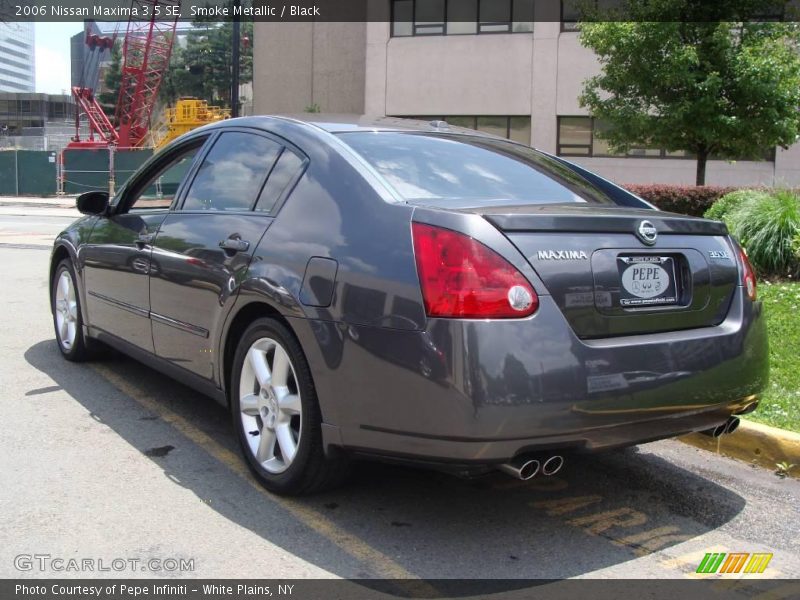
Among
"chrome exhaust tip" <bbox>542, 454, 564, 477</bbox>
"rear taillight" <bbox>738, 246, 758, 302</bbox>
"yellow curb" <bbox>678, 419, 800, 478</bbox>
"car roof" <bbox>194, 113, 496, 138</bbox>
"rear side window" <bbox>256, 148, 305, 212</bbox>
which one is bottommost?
"yellow curb" <bbox>678, 419, 800, 478</bbox>

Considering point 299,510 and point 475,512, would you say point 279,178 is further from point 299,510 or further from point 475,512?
point 475,512

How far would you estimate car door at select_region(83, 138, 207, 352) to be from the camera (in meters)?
5.03

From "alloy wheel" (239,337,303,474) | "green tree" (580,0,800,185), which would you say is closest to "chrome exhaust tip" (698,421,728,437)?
"alloy wheel" (239,337,303,474)

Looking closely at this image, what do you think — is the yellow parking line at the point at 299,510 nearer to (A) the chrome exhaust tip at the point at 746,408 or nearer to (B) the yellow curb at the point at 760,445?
(A) the chrome exhaust tip at the point at 746,408

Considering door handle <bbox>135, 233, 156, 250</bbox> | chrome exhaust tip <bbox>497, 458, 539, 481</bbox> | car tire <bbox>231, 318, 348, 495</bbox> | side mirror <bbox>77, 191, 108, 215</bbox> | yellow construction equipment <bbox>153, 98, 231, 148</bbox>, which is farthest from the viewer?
yellow construction equipment <bbox>153, 98, 231, 148</bbox>

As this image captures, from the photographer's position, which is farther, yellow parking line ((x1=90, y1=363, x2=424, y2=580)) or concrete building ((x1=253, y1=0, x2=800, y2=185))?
concrete building ((x1=253, y1=0, x2=800, y2=185))

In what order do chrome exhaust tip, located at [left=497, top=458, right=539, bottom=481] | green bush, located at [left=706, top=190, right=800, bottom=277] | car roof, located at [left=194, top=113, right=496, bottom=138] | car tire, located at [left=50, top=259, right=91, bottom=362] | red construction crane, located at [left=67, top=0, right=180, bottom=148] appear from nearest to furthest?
1. chrome exhaust tip, located at [left=497, top=458, right=539, bottom=481]
2. car roof, located at [left=194, top=113, right=496, bottom=138]
3. car tire, located at [left=50, top=259, right=91, bottom=362]
4. green bush, located at [left=706, top=190, right=800, bottom=277]
5. red construction crane, located at [left=67, top=0, right=180, bottom=148]

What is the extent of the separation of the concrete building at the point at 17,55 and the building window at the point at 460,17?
1984cm

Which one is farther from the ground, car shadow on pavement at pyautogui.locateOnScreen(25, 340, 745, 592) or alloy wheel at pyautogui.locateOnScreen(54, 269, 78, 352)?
alloy wheel at pyautogui.locateOnScreen(54, 269, 78, 352)

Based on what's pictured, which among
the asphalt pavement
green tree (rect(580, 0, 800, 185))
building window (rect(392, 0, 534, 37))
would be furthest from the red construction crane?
the asphalt pavement

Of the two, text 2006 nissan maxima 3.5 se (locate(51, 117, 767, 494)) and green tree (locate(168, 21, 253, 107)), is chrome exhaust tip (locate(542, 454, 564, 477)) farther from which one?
green tree (locate(168, 21, 253, 107))

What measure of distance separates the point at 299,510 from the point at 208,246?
1.40 meters

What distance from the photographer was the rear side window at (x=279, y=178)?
13.4 feet

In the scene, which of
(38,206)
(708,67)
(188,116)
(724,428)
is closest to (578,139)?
(708,67)
